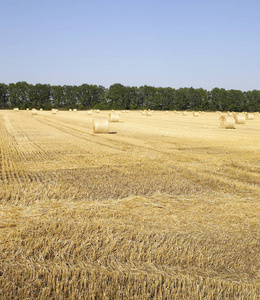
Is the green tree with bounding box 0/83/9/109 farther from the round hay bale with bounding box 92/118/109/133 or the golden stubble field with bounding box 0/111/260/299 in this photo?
the golden stubble field with bounding box 0/111/260/299

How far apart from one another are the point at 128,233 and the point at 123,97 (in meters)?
98.3

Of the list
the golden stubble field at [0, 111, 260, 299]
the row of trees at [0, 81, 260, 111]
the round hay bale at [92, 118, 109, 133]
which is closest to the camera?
the golden stubble field at [0, 111, 260, 299]

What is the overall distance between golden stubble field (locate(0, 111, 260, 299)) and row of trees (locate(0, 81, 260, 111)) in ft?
290

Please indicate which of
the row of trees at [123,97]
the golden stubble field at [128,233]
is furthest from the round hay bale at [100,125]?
the row of trees at [123,97]

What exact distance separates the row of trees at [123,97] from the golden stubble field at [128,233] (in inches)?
3474

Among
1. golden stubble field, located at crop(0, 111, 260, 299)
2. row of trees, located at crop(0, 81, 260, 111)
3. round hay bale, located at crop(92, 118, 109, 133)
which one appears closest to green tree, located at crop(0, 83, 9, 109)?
row of trees, located at crop(0, 81, 260, 111)

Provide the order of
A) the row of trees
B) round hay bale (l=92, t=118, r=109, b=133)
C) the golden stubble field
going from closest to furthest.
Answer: the golden stubble field, round hay bale (l=92, t=118, r=109, b=133), the row of trees

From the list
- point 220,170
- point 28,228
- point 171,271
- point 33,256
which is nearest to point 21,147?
point 220,170

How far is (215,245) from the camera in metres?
4.35

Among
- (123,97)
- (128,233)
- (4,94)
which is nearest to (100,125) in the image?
(128,233)

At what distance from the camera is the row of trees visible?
3755 inches

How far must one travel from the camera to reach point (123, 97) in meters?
101

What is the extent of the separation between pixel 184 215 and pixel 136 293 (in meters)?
2.47

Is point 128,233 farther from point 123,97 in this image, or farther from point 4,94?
point 4,94
